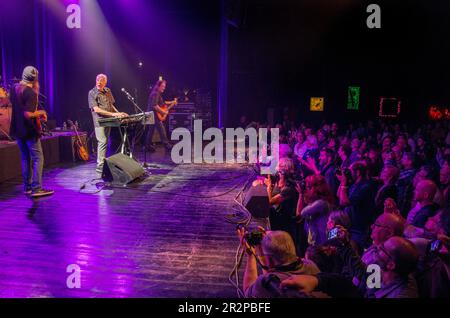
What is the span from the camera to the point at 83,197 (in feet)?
16.6

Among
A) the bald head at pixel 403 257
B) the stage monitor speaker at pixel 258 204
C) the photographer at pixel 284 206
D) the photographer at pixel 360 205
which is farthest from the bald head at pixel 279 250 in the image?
the stage monitor speaker at pixel 258 204

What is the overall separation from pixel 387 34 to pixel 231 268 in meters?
13.9

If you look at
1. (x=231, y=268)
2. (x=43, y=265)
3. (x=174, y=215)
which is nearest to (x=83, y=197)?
(x=174, y=215)

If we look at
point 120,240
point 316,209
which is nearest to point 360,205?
point 316,209

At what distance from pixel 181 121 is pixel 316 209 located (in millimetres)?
8379

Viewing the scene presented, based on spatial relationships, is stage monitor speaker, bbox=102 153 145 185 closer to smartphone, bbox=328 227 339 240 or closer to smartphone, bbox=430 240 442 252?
smartphone, bbox=328 227 339 240

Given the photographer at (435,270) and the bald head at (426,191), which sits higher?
the bald head at (426,191)

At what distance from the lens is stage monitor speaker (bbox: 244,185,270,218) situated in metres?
4.43

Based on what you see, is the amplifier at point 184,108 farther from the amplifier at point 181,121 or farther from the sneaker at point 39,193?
the sneaker at point 39,193

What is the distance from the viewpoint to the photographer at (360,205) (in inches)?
146

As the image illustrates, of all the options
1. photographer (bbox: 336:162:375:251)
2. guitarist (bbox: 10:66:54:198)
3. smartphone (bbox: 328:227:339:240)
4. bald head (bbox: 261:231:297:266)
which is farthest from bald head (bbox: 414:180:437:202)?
guitarist (bbox: 10:66:54:198)

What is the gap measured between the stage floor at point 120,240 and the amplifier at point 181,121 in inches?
221

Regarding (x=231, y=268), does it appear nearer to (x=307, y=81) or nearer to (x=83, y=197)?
(x=83, y=197)

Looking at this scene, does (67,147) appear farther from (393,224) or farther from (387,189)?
(393,224)
